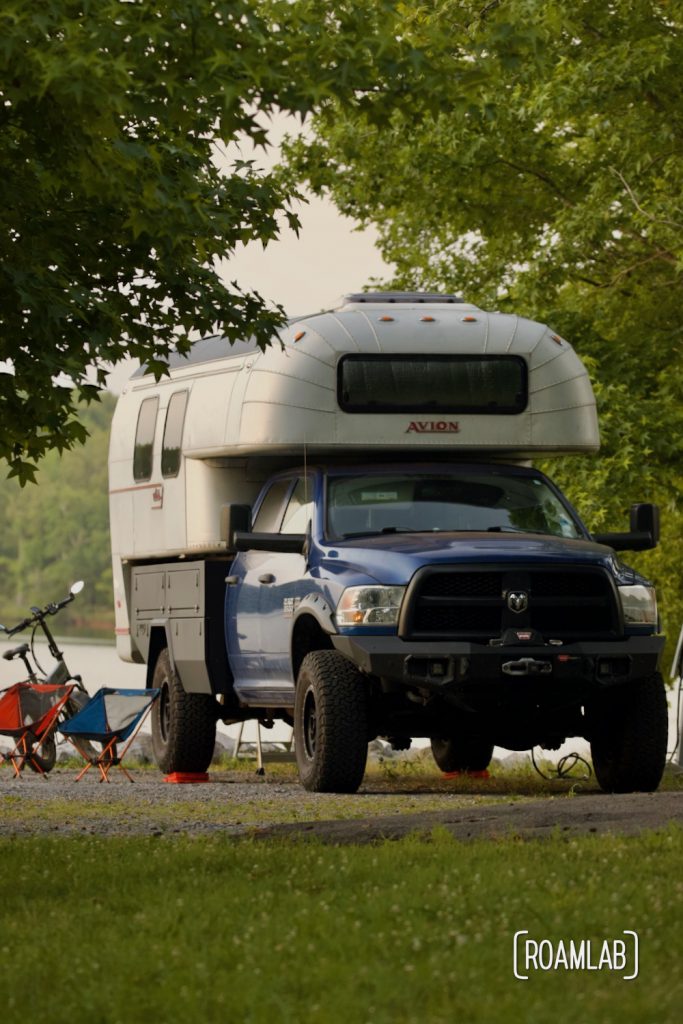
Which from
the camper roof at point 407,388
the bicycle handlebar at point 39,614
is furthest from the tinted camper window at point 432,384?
the bicycle handlebar at point 39,614

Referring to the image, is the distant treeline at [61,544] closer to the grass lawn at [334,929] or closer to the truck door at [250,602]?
the truck door at [250,602]

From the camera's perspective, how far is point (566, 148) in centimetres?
2883

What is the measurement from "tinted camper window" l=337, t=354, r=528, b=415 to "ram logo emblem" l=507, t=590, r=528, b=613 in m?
2.23

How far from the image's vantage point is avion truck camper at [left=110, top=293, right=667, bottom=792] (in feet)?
45.2

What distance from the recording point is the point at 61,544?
5148 inches

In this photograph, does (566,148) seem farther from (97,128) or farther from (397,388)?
(97,128)

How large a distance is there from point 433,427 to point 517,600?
7.11ft

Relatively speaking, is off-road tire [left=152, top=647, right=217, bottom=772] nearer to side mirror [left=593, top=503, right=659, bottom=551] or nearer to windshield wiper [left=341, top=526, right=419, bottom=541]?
windshield wiper [left=341, top=526, right=419, bottom=541]

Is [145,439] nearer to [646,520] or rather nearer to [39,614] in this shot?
[39,614]

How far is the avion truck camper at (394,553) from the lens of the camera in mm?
13789

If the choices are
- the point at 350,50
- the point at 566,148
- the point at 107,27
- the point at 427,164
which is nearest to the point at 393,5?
the point at 350,50

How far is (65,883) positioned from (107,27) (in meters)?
3.96

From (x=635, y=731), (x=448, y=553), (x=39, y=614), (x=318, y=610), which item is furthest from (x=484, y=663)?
(x=39, y=614)

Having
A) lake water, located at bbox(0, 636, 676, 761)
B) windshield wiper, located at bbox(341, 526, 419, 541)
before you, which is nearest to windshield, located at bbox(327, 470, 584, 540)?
windshield wiper, located at bbox(341, 526, 419, 541)
